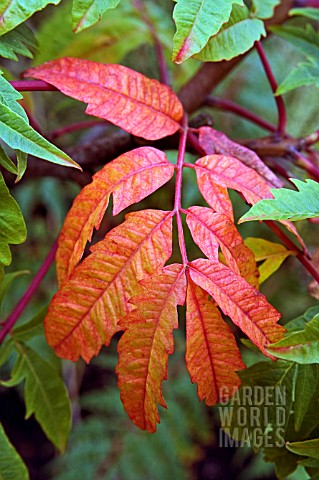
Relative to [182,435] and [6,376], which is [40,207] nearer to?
[6,376]

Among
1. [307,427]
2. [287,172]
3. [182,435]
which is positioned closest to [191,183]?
[182,435]

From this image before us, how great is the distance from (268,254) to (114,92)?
170 mm

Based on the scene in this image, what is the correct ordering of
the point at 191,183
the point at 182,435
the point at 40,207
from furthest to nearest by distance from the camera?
the point at 40,207, the point at 182,435, the point at 191,183

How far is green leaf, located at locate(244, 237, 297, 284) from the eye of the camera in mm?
438

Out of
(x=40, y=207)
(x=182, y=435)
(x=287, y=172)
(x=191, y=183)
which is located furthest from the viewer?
(x=40, y=207)

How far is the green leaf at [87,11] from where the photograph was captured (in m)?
0.38

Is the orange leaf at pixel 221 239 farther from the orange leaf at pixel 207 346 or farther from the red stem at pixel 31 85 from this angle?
the red stem at pixel 31 85

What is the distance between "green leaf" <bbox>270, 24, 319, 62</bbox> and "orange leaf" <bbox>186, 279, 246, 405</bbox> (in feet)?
1.05

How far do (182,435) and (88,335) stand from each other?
3.39 ft

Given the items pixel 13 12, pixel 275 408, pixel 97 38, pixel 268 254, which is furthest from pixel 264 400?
pixel 97 38

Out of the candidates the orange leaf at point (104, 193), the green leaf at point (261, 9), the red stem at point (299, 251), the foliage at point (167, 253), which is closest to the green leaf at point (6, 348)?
the foliage at point (167, 253)

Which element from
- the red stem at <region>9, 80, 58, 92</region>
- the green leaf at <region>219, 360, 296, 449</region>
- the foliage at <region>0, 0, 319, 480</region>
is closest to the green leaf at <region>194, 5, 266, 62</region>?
the foliage at <region>0, 0, 319, 480</region>

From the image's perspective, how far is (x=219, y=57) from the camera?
1.38 feet

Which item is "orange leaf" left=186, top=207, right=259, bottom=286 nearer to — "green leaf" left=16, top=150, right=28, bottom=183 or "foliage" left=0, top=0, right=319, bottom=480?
"foliage" left=0, top=0, right=319, bottom=480
